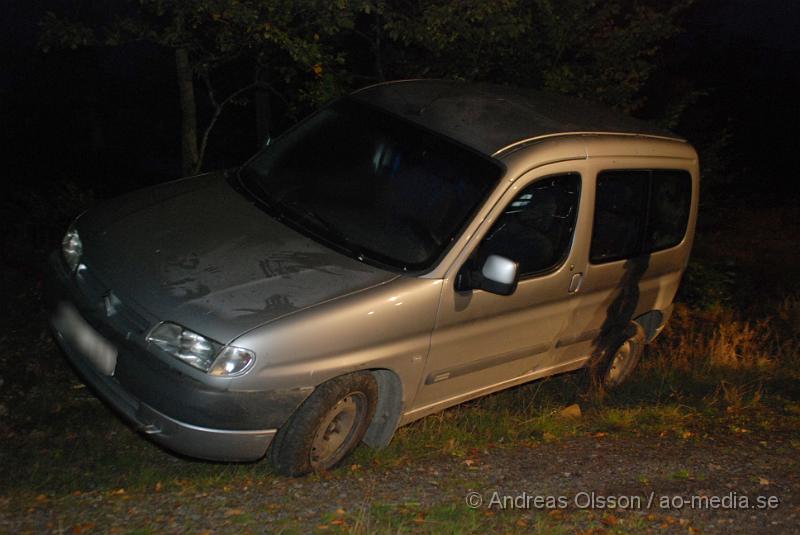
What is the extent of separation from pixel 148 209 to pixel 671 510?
321cm

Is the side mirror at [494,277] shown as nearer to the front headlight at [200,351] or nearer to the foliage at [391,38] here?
the front headlight at [200,351]

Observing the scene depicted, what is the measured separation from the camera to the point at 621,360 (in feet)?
22.5

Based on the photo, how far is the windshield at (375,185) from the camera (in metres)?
4.90

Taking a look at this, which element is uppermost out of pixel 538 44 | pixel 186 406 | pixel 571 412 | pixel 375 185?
pixel 538 44

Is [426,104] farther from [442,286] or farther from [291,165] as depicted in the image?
[442,286]

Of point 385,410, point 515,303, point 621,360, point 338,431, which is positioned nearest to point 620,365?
point 621,360

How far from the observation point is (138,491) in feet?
14.4

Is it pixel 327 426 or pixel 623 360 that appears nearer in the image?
pixel 327 426

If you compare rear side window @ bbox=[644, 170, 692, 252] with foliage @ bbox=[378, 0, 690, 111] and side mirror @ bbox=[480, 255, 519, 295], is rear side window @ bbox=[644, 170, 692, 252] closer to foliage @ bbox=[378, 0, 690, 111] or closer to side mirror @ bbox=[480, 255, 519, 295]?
side mirror @ bbox=[480, 255, 519, 295]

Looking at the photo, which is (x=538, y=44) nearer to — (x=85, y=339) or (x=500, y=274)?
(x=500, y=274)

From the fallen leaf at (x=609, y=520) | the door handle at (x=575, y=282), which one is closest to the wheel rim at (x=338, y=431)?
the fallen leaf at (x=609, y=520)

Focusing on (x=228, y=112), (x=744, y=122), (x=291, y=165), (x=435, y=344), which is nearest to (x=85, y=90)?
(x=228, y=112)

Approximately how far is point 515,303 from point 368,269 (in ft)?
3.16

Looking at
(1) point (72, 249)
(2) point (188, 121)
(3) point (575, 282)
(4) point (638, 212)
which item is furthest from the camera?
(2) point (188, 121)
